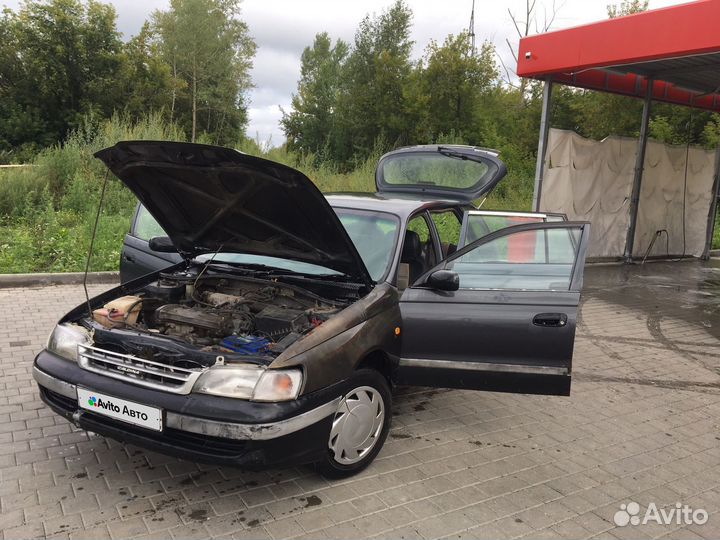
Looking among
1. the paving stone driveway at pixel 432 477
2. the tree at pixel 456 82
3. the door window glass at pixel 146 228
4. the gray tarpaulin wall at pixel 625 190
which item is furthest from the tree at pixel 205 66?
the paving stone driveway at pixel 432 477

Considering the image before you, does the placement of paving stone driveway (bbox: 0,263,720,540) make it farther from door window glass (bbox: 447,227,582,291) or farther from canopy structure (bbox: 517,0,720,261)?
canopy structure (bbox: 517,0,720,261)

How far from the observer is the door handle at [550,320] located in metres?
3.64

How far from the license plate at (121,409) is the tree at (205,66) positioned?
2866 cm

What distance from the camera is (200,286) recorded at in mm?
4168

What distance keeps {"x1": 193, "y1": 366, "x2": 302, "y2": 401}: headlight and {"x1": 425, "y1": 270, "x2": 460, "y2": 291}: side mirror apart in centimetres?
135

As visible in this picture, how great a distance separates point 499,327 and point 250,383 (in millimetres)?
1752

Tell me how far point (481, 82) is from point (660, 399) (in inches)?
926

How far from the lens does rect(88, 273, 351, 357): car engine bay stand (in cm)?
329

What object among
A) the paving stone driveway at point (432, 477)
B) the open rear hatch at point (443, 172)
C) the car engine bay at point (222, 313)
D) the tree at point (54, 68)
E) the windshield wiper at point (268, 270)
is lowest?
the paving stone driveway at point (432, 477)

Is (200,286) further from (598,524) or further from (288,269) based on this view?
(598,524)

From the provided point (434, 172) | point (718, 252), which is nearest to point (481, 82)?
point (718, 252)

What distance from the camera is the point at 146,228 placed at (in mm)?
6160

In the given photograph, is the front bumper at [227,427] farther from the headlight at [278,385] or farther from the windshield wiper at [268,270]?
the windshield wiper at [268,270]

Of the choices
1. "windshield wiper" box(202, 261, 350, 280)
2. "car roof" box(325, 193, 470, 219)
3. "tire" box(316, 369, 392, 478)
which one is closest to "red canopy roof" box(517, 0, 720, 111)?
"car roof" box(325, 193, 470, 219)
